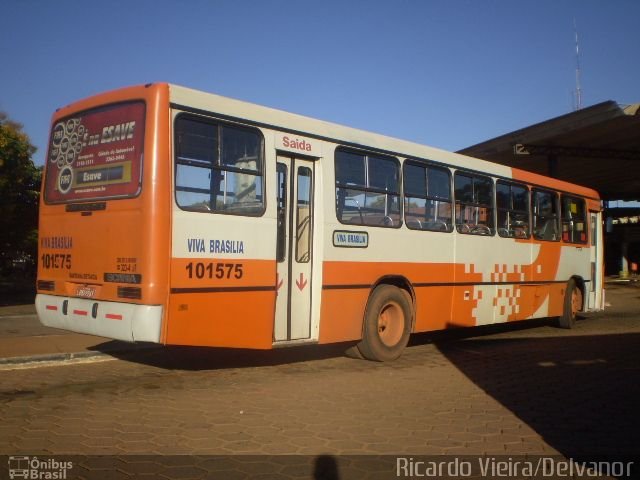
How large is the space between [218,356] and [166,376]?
1667mm

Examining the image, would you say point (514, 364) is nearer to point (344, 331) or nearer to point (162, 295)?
point (344, 331)

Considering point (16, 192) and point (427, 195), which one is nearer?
point (427, 195)

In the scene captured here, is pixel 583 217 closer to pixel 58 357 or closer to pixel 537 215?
pixel 537 215

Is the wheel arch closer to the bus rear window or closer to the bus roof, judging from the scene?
the bus roof

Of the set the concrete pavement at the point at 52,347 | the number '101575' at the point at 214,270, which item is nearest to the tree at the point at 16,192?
the concrete pavement at the point at 52,347

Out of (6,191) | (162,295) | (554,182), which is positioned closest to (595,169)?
(554,182)

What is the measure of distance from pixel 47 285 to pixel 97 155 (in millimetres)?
1782

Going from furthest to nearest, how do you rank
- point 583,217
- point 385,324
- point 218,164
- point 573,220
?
point 583,217, point 573,220, point 385,324, point 218,164

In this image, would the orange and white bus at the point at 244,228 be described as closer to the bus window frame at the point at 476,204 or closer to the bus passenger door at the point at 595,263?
the bus window frame at the point at 476,204

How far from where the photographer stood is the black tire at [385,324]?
8336 millimetres

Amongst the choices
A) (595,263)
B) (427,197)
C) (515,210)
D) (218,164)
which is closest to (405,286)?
(427,197)

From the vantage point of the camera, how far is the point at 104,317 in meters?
6.25

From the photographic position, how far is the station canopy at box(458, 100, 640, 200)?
2214cm

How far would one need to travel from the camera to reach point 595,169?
106 feet
